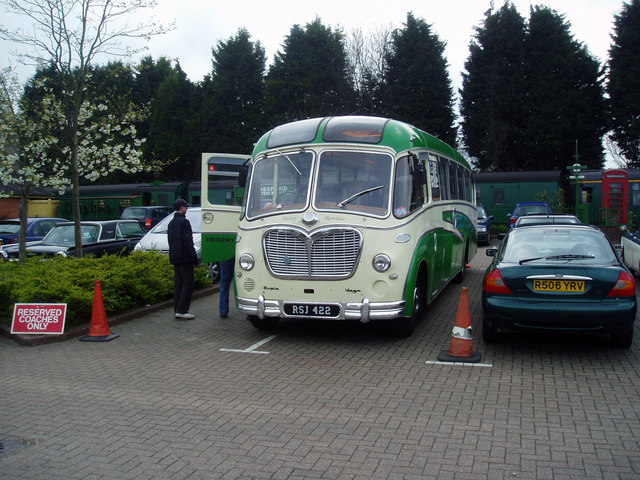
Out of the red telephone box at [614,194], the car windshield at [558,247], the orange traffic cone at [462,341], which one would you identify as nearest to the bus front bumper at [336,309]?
the orange traffic cone at [462,341]

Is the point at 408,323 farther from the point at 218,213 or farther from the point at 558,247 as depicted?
the point at 218,213

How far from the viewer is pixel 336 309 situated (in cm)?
763

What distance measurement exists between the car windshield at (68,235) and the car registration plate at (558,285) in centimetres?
1187

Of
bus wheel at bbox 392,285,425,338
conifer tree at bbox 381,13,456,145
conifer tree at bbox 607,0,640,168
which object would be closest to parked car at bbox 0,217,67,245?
bus wheel at bbox 392,285,425,338

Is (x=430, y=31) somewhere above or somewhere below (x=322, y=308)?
above

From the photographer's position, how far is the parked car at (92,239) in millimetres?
14953

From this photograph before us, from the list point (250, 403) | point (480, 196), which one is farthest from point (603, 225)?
point (250, 403)

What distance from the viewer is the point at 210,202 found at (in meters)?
9.47

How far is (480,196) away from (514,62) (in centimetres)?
1844

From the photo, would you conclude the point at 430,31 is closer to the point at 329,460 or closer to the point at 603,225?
the point at 603,225

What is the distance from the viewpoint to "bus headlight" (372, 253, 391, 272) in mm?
7543

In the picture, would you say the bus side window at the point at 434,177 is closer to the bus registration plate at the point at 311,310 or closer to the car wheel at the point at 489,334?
the car wheel at the point at 489,334

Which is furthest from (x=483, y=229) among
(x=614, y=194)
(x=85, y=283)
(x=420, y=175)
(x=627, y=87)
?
(x=627, y=87)

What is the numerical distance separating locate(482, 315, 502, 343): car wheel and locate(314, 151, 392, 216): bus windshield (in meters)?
1.94
